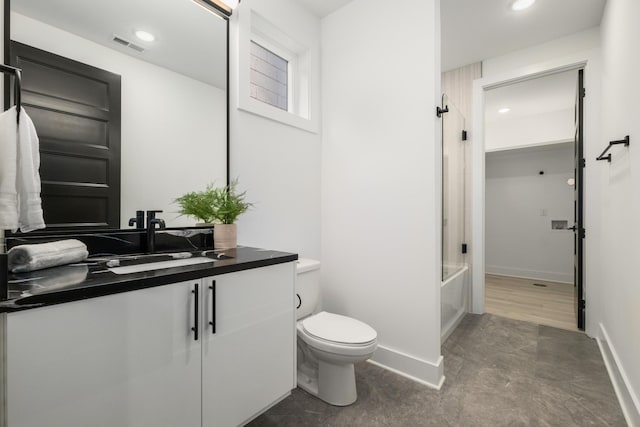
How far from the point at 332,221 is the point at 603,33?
260 cm

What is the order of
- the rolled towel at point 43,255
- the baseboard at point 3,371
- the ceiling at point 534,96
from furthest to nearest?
1. the ceiling at point 534,96
2. the rolled towel at point 43,255
3. the baseboard at point 3,371

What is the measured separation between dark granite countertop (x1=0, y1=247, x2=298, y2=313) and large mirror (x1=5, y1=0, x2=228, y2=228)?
0.47 metres

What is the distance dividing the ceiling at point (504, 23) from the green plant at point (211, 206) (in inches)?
86.8

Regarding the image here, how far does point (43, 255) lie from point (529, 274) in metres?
5.88

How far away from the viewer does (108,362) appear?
852 millimetres

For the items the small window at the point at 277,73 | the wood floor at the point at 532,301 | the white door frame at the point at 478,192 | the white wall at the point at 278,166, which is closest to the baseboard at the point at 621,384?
the wood floor at the point at 532,301

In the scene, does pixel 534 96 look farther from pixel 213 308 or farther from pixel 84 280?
pixel 84 280

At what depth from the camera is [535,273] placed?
15.4 feet

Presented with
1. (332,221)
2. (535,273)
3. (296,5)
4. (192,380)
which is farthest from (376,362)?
(535,273)

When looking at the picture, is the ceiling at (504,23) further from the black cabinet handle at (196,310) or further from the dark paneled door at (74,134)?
the black cabinet handle at (196,310)

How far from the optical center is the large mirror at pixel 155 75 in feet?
4.14

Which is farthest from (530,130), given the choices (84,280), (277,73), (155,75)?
(84,280)

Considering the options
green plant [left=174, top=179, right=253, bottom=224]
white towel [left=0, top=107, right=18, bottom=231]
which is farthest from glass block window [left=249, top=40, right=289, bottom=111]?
white towel [left=0, top=107, right=18, bottom=231]

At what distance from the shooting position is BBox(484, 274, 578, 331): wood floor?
2.92 metres
